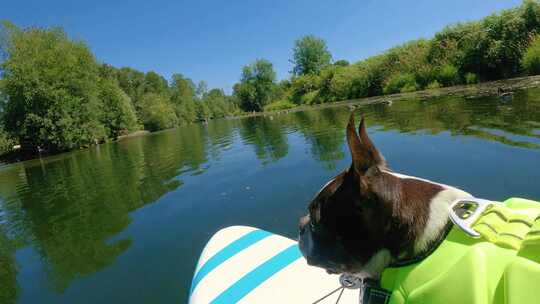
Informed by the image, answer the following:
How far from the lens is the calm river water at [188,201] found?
5469mm

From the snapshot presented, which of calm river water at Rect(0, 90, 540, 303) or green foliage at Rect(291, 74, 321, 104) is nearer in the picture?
calm river water at Rect(0, 90, 540, 303)

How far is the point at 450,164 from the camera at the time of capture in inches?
291

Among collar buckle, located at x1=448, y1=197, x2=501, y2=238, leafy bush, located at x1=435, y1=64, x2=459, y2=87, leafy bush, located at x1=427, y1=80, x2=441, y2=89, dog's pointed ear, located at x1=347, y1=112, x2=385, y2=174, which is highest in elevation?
leafy bush, located at x1=435, y1=64, x2=459, y2=87

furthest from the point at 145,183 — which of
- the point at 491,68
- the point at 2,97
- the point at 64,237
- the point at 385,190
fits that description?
the point at 2,97

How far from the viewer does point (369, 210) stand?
1.50m

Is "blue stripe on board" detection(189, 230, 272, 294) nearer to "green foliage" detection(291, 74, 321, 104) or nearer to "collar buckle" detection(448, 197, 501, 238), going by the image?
"collar buckle" detection(448, 197, 501, 238)

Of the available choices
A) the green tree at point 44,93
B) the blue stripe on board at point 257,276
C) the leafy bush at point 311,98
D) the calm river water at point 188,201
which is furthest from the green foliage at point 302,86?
the blue stripe on board at point 257,276

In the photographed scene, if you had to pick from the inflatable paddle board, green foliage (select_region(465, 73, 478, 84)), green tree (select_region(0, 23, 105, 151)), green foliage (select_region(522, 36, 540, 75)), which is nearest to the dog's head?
the inflatable paddle board

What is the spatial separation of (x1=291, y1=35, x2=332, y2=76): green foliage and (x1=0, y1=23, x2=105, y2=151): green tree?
177 feet

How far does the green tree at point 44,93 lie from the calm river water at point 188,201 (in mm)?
26209

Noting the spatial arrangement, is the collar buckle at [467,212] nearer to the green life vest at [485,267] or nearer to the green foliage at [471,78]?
the green life vest at [485,267]

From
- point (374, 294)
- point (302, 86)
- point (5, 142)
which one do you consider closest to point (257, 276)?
point (374, 294)

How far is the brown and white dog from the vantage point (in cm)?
146

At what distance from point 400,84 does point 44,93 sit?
38.9 metres
